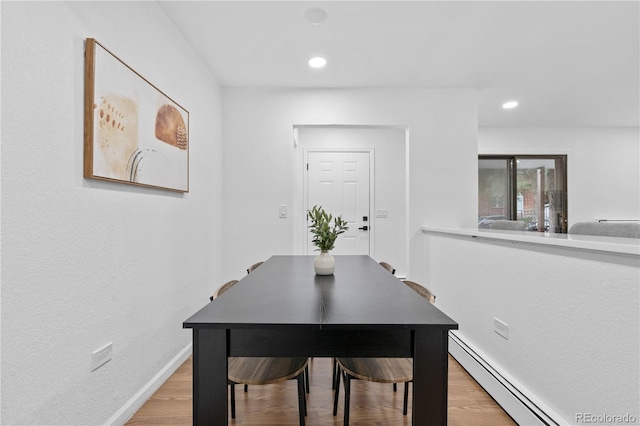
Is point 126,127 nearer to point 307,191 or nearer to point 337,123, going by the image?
point 337,123

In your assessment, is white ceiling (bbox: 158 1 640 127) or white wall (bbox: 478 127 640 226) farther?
white wall (bbox: 478 127 640 226)

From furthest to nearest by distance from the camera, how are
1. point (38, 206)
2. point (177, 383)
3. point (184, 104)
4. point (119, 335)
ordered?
point (184, 104), point (177, 383), point (119, 335), point (38, 206)

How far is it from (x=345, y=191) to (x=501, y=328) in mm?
3052

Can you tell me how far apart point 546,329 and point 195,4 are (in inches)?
107

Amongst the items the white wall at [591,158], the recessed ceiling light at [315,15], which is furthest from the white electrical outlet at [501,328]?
the white wall at [591,158]

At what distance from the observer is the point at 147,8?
1.89 meters

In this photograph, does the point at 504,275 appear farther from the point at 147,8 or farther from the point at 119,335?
the point at 147,8

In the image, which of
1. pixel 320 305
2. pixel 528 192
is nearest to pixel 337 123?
pixel 320 305

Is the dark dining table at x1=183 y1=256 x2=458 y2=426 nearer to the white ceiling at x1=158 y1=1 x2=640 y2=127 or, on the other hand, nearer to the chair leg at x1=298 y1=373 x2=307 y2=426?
the chair leg at x1=298 y1=373 x2=307 y2=426

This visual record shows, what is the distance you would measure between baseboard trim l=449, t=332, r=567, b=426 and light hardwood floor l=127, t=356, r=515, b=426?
0.05 meters

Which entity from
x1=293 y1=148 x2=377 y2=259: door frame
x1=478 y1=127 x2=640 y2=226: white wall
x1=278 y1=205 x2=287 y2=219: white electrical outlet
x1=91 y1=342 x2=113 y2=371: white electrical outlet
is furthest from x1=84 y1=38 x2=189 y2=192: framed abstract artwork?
x1=478 y1=127 x2=640 y2=226: white wall

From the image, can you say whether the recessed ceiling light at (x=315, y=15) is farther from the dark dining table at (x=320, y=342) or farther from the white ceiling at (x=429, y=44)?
the dark dining table at (x=320, y=342)

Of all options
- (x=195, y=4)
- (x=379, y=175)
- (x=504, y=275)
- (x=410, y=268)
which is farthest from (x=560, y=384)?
(x=379, y=175)

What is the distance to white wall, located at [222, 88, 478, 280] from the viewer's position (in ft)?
10.8
